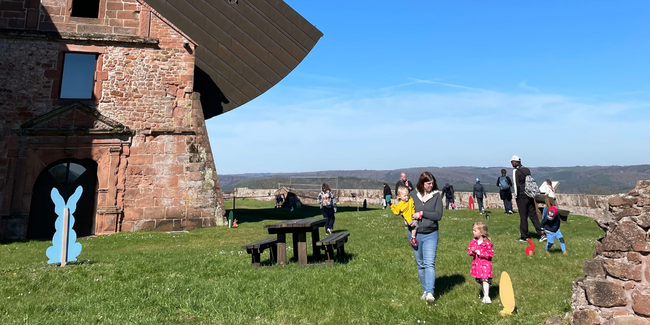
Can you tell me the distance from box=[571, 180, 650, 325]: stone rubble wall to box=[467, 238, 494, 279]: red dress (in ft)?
3.35

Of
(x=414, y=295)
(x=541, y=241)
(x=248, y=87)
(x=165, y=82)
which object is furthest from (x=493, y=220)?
(x=165, y=82)

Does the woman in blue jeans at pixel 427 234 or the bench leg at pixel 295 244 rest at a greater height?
the woman in blue jeans at pixel 427 234

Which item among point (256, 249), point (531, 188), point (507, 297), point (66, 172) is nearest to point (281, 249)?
point (256, 249)

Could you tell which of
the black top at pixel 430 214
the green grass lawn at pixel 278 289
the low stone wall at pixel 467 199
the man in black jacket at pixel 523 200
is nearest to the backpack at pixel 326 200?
the green grass lawn at pixel 278 289

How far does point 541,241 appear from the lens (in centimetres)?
879

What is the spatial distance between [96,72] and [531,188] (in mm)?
14626

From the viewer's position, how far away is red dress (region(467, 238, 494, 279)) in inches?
182

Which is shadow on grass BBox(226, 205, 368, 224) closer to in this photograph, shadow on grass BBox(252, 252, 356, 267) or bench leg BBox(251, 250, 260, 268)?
shadow on grass BBox(252, 252, 356, 267)

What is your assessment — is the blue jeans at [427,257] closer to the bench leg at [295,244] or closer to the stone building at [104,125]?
the bench leg at [295,244]

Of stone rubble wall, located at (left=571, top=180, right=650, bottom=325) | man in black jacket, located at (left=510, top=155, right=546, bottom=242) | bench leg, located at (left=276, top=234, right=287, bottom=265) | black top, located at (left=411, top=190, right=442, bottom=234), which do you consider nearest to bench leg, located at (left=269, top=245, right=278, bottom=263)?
bench leg, located at (left=276, top=234, right=287, bottom=265)

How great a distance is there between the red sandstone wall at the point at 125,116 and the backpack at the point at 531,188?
10473mm

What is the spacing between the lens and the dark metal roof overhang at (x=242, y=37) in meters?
18.1

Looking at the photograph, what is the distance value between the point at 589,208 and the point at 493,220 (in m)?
8.10

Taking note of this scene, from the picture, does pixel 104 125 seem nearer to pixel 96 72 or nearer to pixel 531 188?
pixel 96 72
